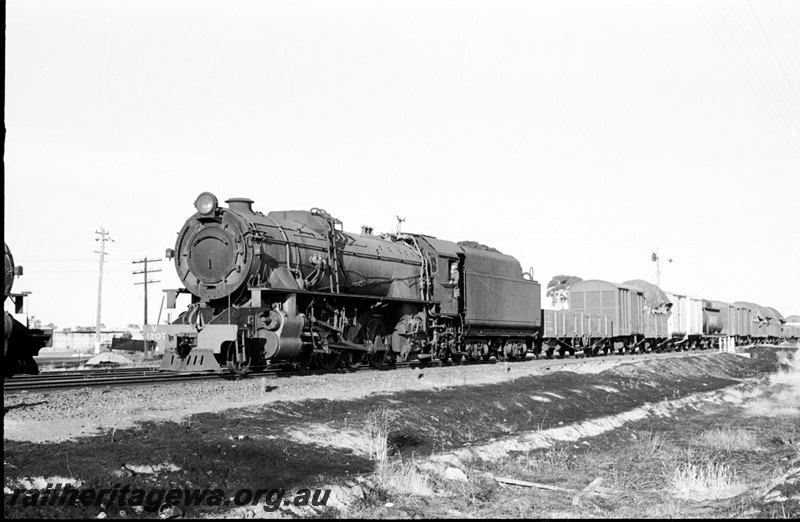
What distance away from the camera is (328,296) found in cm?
2072

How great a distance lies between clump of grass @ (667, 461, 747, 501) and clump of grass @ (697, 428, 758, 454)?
10.0ft

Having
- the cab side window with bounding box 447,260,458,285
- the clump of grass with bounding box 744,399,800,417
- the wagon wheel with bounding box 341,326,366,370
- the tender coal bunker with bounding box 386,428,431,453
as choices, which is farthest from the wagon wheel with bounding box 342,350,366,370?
the clump of grass with bounding box 744,399,800,417

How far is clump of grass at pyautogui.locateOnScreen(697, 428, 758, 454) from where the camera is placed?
13.9 m

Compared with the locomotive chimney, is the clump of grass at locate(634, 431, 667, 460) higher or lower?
lower

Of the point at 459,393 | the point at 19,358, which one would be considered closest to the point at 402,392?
the point at 459,393

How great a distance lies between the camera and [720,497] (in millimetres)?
9641

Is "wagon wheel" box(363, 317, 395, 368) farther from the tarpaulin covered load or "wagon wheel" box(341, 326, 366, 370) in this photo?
the tarpaulin covered load

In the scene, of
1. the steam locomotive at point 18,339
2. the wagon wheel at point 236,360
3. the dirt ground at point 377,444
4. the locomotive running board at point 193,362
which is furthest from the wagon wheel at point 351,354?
the steam locomotive at point 18,339

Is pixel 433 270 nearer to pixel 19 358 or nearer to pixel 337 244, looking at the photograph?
pixel 337 244

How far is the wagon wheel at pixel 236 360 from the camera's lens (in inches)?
712

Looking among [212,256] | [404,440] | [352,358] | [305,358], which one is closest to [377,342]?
[352,358]

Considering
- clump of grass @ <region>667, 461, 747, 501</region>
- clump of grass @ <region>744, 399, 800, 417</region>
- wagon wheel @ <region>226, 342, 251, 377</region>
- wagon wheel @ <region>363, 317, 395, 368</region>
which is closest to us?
clump of grass @ <region>667, 461, 747, 501</region>

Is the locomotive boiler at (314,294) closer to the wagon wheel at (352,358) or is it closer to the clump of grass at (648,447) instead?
the wagon wheel at (352,358)

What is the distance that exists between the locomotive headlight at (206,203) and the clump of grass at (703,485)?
12.8 meters
